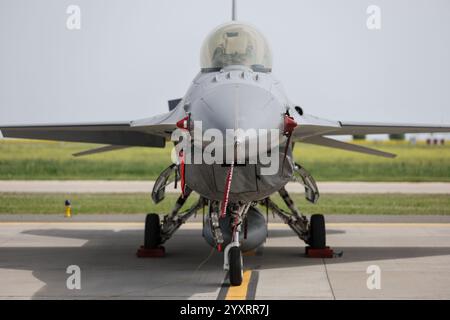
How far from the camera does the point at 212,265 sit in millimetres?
14305

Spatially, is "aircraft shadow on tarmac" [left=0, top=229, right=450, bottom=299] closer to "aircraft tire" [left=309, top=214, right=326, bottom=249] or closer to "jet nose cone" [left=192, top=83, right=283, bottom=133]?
"aircraft tire" [left=309, top=214, right=326, bottom=249]

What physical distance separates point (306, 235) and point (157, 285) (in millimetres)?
4206

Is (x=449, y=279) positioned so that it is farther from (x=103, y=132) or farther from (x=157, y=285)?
(x=103, y=132)

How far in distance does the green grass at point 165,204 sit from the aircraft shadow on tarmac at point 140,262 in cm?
553

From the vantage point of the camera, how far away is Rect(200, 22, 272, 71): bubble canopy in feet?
41.4

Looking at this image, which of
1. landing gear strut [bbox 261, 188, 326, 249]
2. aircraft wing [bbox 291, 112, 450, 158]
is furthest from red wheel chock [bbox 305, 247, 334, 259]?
aircraft wing [bbox 291, 112, 450, 158]

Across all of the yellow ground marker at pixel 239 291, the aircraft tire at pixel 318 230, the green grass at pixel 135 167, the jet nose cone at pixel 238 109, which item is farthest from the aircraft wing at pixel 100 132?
the green grass at pixel 135 167

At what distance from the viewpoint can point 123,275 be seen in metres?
13.2

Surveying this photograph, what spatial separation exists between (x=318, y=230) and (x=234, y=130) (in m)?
5.73

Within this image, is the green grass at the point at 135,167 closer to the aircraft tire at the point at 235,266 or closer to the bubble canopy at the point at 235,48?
the bubble canopy at the point at 235,48

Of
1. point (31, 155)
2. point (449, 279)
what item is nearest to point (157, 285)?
point (449, 279)

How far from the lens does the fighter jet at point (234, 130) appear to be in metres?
10.5

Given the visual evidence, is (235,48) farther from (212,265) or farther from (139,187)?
(139,187)

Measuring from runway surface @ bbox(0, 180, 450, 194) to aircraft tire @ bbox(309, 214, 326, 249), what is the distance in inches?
636
